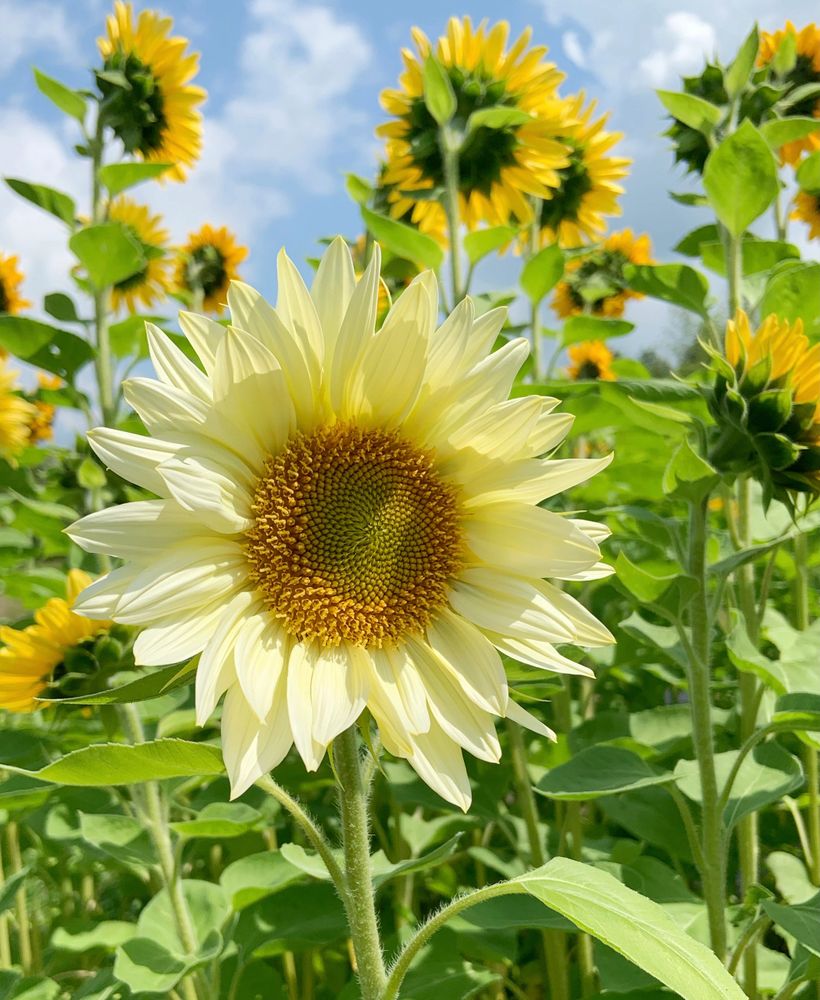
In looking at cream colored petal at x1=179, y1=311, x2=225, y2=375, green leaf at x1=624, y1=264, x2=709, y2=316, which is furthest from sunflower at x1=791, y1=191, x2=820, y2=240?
cream colored petal at x1=179, y1=311, x2=225, y2=375

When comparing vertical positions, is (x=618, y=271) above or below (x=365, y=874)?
above

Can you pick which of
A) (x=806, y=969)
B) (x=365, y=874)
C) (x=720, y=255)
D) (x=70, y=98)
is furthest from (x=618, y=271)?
(x=365, y=874)

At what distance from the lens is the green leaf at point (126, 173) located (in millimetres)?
2303

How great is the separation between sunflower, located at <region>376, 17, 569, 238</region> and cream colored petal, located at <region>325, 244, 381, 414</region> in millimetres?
1272

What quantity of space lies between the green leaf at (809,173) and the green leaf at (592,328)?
49 cm

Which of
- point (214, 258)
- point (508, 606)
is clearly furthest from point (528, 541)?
point (214, 258)

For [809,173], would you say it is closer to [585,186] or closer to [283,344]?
[585,186]

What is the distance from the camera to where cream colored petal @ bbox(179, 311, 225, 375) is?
0.94 meters

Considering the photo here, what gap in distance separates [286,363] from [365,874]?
0.56 meters

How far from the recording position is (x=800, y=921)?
4.11 ft

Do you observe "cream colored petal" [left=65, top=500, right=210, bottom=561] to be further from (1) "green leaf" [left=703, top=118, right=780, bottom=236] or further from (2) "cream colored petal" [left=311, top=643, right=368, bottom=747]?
(1) "green leaf" [left=703, top=118, right=780, bottom=236]

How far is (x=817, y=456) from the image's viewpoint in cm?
134

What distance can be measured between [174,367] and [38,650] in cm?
86

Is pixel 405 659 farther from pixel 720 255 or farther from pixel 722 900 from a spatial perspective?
pixel 720 255
